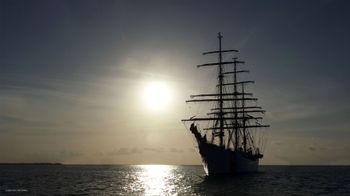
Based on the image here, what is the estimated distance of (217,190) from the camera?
67125 millimetres

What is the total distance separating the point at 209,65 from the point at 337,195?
158 feet

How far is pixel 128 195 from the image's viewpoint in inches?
2462

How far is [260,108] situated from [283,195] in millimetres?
69862

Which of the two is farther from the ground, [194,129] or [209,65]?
[209,65]

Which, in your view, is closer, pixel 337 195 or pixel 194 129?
pixel 337 195

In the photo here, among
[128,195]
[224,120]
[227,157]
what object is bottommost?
[128,195]

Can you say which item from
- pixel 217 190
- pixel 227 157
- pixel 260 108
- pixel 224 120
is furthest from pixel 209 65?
pixel 217 190

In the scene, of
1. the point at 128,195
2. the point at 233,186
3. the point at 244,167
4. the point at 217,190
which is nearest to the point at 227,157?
the point at 244,167

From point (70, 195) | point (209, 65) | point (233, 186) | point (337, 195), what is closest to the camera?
point (70, 195)

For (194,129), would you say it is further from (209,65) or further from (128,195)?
(128,195)

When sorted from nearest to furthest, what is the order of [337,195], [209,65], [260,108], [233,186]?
1. [337,195]
2. [233,186]
3. [209,65]
4. [260,108]

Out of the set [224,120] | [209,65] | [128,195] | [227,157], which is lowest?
[128,195]

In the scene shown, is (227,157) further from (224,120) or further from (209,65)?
(209,65)

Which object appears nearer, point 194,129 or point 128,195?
point 128,195
